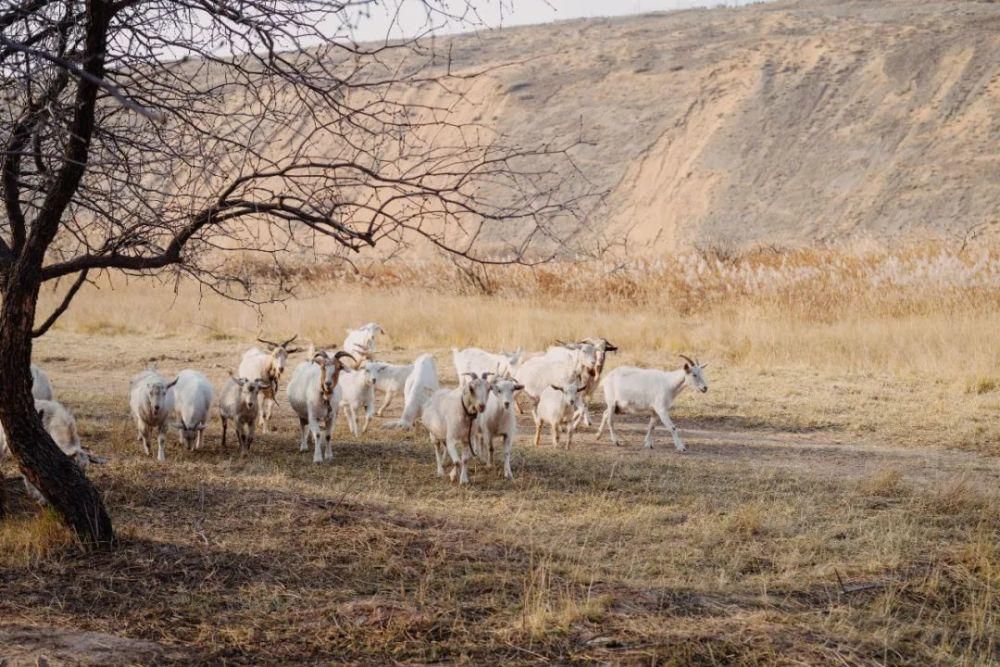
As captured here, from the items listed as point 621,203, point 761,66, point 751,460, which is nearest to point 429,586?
point 751,460

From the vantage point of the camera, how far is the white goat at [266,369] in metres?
13.3

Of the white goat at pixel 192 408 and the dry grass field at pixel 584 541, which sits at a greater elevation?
the white goat at pixel 192 408

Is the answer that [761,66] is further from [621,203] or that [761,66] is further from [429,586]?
[429,586]

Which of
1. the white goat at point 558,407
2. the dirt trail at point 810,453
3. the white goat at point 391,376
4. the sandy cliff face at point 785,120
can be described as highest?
the sandy cliff face at point 785,120

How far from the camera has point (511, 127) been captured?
54312 millimetres

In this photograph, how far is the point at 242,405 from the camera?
11.9 metres

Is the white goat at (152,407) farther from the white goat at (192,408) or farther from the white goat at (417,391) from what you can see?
the white goat at (417,391)

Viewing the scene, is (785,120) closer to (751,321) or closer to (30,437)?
(751,321)

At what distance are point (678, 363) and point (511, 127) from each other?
37373 millimetres

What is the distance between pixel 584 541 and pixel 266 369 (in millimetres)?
6320

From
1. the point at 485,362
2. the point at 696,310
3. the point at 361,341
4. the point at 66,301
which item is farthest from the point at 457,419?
the point at 696,310

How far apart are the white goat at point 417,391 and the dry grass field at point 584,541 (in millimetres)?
414

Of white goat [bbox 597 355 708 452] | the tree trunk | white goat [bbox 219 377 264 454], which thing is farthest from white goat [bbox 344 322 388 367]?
the tree trunk

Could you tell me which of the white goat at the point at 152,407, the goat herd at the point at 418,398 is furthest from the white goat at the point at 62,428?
the white goat at the point at 152,407
